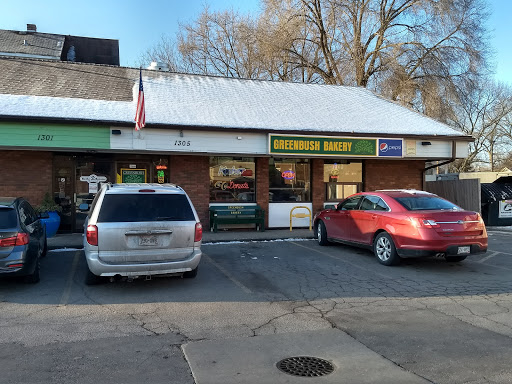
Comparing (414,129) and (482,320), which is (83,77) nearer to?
(414,129)

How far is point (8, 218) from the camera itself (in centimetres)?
654

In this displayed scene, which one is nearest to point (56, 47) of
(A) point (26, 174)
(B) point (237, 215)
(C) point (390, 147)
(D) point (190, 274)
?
(A) point (26, 174)

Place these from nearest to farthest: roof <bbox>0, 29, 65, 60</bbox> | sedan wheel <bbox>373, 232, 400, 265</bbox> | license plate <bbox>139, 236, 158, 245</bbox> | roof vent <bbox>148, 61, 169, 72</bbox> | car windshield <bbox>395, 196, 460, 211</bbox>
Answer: license plate <bbox>139, 236, 158, 245</bbox>
sedan wheel <bbox>373, 232, 400, 265</bbox>
car windshield <bbox>395, 196, 460, 211</bbox>
roof vent <bbox>148, 61, 169, 72</bbox>
roof <bbox>0, 29, 65, 60</bbox>

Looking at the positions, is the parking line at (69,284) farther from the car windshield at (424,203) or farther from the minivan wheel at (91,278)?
the car windshield at (424,203)

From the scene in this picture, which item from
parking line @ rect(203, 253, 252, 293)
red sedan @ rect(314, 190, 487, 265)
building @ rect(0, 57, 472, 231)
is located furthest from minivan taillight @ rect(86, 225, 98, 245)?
building @ rect(0, 57, 472, 231)

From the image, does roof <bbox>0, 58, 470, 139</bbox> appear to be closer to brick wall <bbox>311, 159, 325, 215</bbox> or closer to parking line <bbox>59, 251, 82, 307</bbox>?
brick wall <bbox>311, 159, 325, 215</bbox>

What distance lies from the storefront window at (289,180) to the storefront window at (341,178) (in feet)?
2.55

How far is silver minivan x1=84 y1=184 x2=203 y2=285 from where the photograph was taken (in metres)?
6.30

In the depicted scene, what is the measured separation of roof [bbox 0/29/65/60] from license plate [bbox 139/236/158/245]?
1089 inches

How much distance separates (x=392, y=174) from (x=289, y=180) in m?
4.20

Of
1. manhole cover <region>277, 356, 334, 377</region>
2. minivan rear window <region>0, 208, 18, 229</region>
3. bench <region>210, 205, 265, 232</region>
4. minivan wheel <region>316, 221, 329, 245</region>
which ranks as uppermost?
minivan rear window <region>0, 208, 18, 229</region>

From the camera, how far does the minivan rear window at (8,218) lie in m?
6.45

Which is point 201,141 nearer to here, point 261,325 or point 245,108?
point 245,108

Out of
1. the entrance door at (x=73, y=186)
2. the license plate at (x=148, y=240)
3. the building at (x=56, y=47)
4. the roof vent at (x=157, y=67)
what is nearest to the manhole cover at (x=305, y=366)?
the license plate at (x=148, y=240)
